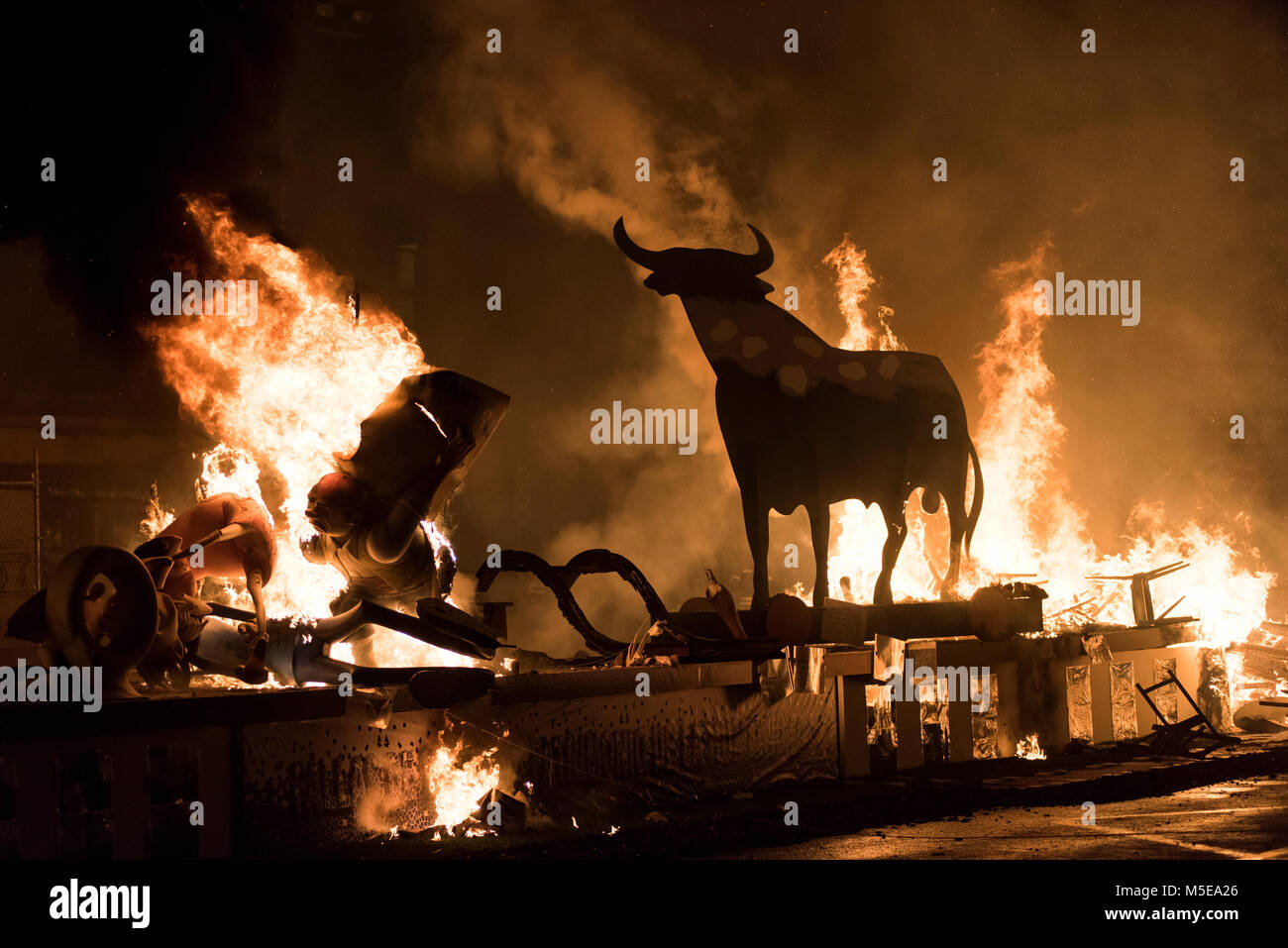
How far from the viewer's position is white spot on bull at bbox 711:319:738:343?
476 inches

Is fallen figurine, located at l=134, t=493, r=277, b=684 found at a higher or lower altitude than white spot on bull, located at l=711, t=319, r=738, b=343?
lower

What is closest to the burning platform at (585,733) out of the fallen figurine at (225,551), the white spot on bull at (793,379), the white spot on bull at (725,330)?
the fallen figurine at (225,551)

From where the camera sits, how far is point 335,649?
9.40 metres

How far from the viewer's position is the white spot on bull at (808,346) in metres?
→ 12.3

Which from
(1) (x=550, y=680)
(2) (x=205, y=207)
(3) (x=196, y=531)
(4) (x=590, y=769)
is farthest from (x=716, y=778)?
(2) (x=205, y=207)

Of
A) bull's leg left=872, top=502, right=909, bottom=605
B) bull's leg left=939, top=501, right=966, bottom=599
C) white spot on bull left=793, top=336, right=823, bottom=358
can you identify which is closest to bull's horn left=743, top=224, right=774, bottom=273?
white spot on bull left=793, top=336, right=823, bottom=358

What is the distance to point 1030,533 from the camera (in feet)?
69.6

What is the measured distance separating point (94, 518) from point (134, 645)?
13879 mm

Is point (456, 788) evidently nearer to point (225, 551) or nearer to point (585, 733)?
point (585, 733)

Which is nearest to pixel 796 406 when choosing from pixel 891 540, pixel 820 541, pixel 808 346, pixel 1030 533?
pixel 808 346

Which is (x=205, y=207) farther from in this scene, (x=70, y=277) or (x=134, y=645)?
(x=134, y=645)

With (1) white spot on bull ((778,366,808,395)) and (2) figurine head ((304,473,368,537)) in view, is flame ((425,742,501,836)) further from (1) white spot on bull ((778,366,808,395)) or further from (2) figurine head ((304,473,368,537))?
(1) white spot on bull ((778,366,808,395))

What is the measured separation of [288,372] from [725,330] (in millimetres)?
4297

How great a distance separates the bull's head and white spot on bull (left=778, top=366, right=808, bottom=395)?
0.86 metres
